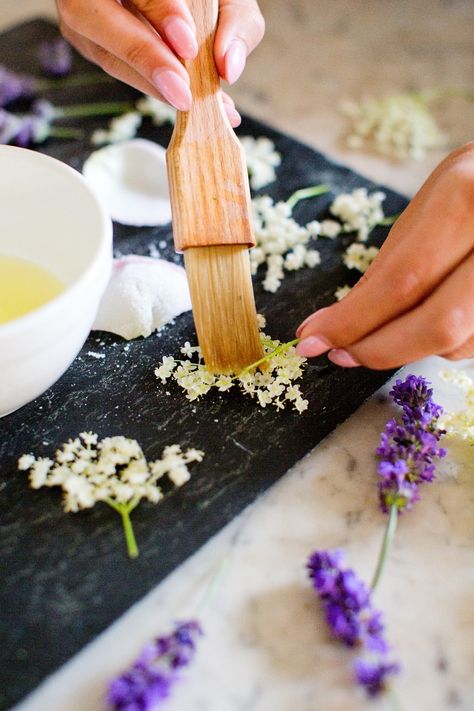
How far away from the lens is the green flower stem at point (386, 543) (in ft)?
1.87

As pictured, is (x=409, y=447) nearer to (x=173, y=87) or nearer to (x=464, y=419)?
(x=464, y=419)

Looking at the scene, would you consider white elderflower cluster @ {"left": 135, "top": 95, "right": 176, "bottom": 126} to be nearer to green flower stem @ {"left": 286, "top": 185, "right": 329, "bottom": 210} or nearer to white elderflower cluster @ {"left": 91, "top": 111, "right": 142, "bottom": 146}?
white elderflower cluster @ {"left": 91, "top": 111, "right": 142, "bottom": 146}

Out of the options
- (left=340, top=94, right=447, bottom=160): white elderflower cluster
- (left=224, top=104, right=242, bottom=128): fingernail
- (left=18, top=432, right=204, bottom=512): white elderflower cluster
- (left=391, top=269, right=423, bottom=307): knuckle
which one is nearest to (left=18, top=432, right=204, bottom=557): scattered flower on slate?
(left=18, top=432, right=204, bottom=512): white elderflower cluster

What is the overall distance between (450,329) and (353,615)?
22 centimetres

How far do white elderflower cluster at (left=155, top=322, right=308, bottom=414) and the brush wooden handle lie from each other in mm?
108

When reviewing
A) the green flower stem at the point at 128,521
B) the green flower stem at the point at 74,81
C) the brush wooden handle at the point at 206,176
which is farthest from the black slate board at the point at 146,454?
the green flower stem at the point at 74,81

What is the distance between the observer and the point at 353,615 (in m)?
0.54

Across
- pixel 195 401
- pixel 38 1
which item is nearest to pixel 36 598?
pixel 195 401

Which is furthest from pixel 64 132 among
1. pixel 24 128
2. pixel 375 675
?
pixel 375 675

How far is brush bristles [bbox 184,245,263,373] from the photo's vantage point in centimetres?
67

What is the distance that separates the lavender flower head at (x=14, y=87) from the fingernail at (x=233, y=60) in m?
0.43

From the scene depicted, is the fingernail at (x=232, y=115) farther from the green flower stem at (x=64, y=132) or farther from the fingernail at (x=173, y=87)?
the green flower stem at (x=64, y=132)

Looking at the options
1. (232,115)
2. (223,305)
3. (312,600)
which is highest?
(232,115)

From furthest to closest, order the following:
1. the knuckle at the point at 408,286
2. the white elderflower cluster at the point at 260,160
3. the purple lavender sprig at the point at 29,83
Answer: the purple lavender sprig at the point at 29,83
the white elderflower cluster at the point at 260,160
the knuckle at the point at 408,286
